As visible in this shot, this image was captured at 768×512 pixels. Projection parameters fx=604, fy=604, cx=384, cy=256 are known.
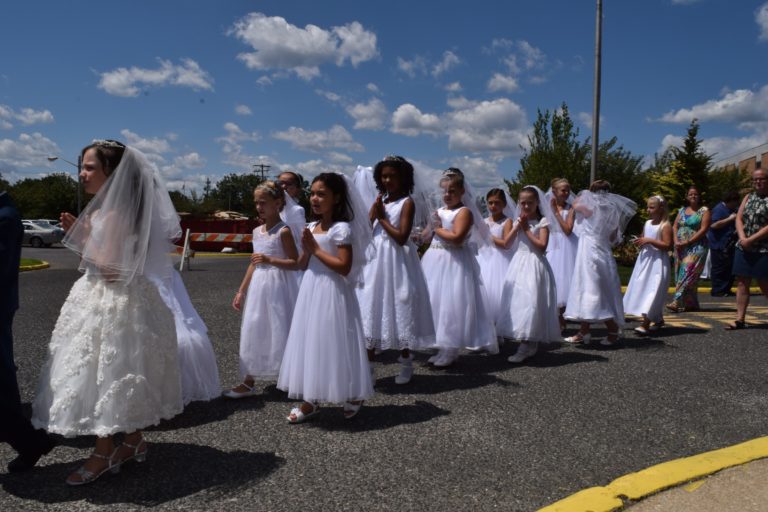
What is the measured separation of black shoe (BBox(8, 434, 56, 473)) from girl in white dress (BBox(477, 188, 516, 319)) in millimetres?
5223

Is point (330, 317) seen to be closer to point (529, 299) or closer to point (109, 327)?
point (109, 327)

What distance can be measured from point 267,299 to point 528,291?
309cm

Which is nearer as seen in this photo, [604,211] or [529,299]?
[529,299]

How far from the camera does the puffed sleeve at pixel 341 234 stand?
14.7 ft

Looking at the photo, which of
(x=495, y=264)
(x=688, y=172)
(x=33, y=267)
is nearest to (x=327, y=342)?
(x=495, y=264)

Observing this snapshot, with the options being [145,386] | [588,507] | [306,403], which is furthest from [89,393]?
[588,507]

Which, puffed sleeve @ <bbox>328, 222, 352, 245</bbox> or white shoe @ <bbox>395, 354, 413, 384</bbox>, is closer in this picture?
puffed sleeve @ <bbox>328, 222, 352, 245</bbox>

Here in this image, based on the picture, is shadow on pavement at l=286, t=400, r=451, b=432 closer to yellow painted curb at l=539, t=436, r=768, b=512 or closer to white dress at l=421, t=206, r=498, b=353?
white dress at l=421, t=206, r=498, b=353

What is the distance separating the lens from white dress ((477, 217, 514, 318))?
25.4ft

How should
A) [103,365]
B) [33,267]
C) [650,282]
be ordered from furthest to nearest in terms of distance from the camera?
[33,267], [650,282], [103,365]

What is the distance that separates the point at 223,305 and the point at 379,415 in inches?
271

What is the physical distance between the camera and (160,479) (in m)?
3.54

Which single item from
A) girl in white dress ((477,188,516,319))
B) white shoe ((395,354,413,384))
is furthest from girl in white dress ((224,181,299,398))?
girl in white dress ((477,188,516,319))

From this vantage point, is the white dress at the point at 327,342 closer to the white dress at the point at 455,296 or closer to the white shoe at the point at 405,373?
the white shoe at the point at 405,373
